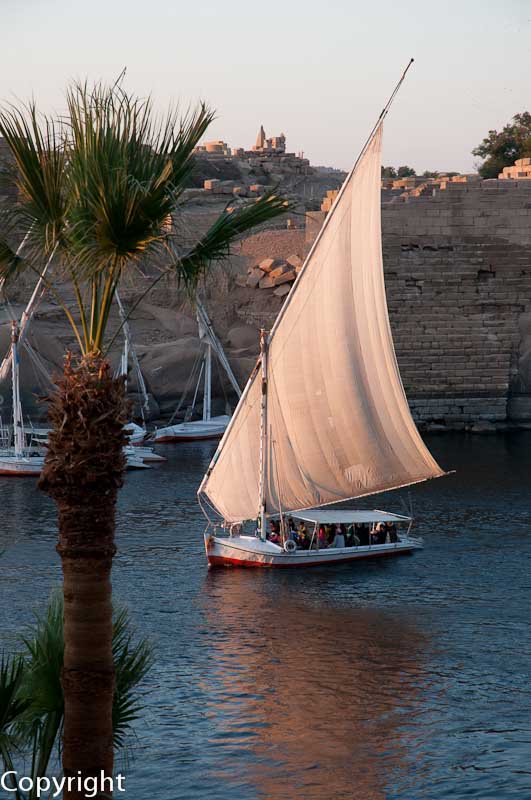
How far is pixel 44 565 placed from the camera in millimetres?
29172

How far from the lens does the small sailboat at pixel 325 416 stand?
1195 inches

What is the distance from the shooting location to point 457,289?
58094 millimetres

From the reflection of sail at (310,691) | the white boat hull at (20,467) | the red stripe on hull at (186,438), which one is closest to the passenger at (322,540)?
the reflection of sail at (310,691)

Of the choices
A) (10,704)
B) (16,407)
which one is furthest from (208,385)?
(10,704)

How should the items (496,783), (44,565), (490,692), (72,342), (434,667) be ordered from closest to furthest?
1. (496,783)
2. (490,692)
3. (434,667)
4. (44,565)
5. (72,342)

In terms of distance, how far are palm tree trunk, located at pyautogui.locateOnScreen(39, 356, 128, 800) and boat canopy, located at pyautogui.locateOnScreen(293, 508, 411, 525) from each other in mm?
21992

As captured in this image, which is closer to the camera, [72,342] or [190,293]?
[190,293]

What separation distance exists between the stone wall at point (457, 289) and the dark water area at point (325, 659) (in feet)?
67.9

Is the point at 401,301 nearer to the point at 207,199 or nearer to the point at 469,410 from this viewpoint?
the point at 469,410

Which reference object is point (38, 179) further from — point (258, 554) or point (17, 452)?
point (17, 452)

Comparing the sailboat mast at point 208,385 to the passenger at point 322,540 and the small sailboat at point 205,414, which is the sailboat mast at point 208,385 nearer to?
the small sailboat at point 205,414

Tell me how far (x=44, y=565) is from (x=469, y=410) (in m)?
32.2

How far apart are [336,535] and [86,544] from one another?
73.4ft

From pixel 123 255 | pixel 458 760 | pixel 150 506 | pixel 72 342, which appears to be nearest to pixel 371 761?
pixel 458 760
